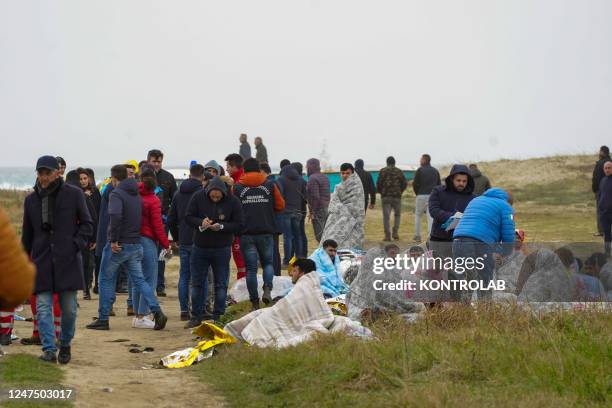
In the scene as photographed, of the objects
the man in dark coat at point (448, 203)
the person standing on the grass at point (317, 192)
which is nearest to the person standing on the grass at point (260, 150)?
the person standing on the grass at point (317, 192)

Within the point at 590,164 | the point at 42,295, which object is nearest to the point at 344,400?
the point at 42,295

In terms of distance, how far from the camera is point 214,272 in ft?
45.9

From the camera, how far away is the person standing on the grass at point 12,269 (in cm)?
496

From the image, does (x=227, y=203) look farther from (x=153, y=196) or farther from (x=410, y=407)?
(x=410, y=407)

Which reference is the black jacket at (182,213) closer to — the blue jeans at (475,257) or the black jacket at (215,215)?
the black jacket at (215,215)

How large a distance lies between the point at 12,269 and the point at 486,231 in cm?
794

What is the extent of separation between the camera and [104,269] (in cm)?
1380

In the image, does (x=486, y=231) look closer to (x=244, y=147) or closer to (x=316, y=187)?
(x=316, y=187)

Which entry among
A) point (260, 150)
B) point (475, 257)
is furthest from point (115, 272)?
point (260, 150)

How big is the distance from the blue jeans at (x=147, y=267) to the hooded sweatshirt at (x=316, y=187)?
23.3 ft

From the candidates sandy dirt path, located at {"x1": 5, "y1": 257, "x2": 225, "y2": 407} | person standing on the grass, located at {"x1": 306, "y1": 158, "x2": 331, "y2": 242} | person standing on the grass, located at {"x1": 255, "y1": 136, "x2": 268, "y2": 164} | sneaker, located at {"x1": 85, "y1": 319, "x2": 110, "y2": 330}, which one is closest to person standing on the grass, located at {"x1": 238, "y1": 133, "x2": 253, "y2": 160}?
person standing on the grass, located at {"x1": 255, "y1": 136, "x2": 268, "y2": 164}

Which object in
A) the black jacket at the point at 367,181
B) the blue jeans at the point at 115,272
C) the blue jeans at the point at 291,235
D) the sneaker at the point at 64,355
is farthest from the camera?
the black jacket at the point at 367,181

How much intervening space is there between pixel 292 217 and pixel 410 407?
1226cm

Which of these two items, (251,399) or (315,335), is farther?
(315,335)
